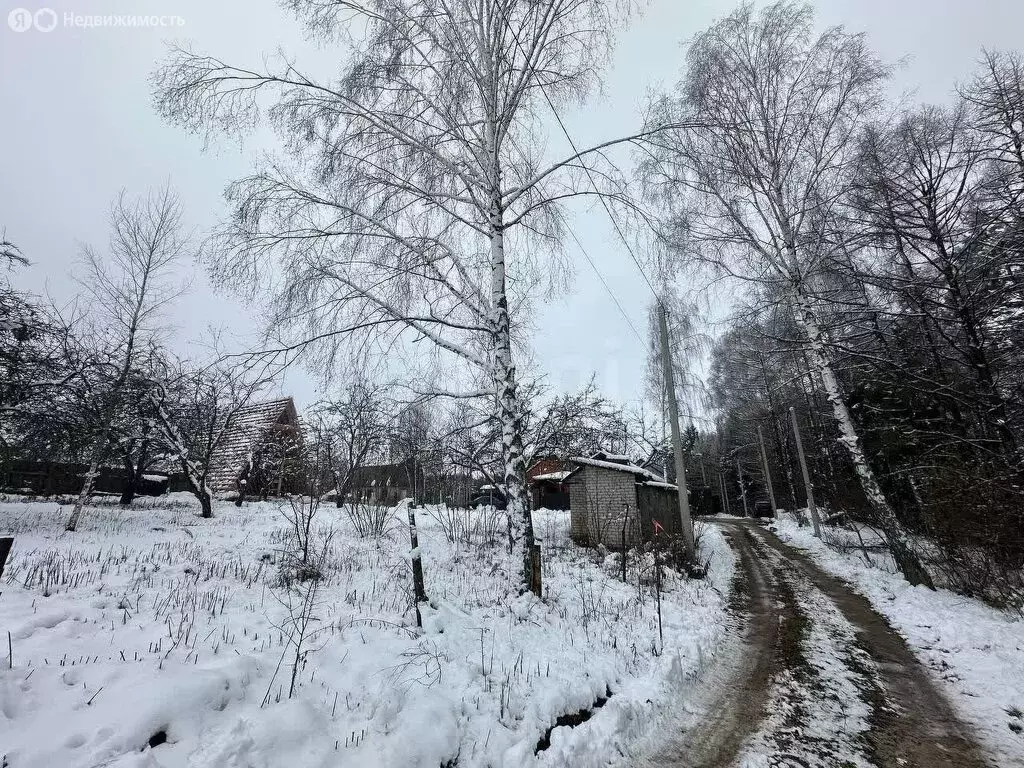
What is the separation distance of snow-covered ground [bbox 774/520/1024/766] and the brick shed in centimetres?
621

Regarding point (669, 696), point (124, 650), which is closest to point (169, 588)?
point (124, 650)

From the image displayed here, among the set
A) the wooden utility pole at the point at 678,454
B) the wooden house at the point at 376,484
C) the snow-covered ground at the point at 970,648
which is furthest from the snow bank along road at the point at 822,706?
the wooden house at the point at 376,484

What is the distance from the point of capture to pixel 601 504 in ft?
48.2

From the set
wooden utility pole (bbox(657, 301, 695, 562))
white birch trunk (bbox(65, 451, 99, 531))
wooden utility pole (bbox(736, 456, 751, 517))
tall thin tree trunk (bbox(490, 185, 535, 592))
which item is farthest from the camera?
wooden utility pole (bbox(736, 456, 751, 517))

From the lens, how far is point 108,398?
1140 cm

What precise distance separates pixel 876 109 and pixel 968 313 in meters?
6.56

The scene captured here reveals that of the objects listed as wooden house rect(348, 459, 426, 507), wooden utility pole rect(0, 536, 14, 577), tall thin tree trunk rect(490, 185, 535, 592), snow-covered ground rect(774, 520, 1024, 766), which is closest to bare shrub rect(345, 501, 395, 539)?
wooden house rect(348, 459, 426, 507)

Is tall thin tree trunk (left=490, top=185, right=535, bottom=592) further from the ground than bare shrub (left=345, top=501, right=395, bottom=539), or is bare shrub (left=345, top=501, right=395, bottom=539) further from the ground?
tall thin tree trunk (left=490, top=185, right=535, bottom=592)

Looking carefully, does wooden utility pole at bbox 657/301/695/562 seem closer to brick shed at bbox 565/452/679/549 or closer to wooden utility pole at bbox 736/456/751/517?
brick shed at bbox 565/452/679/549

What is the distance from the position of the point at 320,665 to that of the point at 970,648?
743cm

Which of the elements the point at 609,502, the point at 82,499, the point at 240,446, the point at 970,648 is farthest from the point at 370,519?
the point at 240,446

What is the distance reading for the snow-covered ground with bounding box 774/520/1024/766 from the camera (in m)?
3.51

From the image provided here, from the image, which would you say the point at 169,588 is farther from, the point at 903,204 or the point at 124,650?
the point at 903,204

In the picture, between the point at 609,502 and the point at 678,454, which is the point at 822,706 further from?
the point at 609,502
